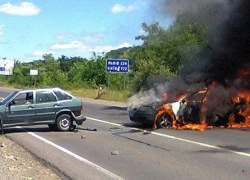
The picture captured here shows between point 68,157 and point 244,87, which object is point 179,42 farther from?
point 68,157

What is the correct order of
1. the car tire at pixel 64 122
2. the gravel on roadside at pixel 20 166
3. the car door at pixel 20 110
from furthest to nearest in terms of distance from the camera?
the car tire at pixel 64 122, the car door at pixel 20 110, the gravel on roadside at pixel 20 166

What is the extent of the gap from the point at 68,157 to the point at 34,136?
15.3 ft

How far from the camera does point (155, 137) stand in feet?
47.3

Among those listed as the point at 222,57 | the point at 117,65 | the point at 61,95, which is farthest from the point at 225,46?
the point at 117,65

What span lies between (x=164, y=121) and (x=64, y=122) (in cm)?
344

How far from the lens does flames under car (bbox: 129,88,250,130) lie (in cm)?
1683

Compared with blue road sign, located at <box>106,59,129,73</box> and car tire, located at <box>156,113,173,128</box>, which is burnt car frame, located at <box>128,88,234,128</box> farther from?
blue road sign, located at <box>106,59,129,73</box>

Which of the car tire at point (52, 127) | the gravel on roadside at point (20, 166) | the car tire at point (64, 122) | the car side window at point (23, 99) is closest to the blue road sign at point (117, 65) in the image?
the car tire at point (52, 127)

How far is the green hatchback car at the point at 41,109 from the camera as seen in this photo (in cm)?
1577

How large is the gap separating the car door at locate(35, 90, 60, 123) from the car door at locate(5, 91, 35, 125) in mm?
198

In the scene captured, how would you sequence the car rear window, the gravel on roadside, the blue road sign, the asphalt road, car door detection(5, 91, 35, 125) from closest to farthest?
the gravel on roadside
the asphalt road
car door detection(5, 91, 35, 125)
the car rear window
the blue road sign

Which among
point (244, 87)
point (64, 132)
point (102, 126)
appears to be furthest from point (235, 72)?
point (64, 132)

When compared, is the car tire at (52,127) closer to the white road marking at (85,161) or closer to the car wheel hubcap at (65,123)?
the car wheel hubcap at (65,123)

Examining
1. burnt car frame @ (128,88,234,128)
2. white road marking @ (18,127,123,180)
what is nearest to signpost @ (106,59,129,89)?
burnt car frame @ (128,88,234,128)
